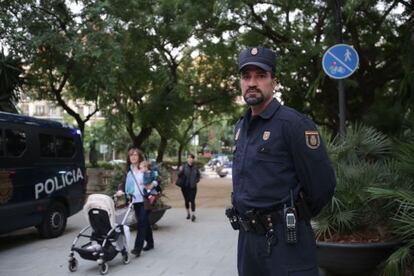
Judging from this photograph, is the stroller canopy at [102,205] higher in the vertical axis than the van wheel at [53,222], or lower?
higher

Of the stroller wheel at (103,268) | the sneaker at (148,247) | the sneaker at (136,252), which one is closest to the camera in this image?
the stroller wheel at (103,268)

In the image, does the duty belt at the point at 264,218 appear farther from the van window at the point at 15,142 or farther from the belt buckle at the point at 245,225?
the van window at the point at 15,142

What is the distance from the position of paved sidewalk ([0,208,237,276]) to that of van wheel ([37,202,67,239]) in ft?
0.53

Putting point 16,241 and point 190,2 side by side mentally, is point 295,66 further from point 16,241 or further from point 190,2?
point 16,241

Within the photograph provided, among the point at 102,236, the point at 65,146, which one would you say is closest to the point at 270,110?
the point at 102,236

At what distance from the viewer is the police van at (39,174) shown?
8766 mm

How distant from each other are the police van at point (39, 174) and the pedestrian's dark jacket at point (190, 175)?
2.71 m

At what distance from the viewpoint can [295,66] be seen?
46.8 ft

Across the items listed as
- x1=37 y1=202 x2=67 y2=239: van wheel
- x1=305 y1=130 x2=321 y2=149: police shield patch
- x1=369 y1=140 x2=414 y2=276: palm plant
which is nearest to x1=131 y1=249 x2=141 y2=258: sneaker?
x1=37 y1=202 x2=67 y2=239: van wheel

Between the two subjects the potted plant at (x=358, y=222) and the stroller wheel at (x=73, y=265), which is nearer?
the potted plant at (x=358, y=222)

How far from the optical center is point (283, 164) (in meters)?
2.90

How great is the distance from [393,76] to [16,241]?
37.3 feet

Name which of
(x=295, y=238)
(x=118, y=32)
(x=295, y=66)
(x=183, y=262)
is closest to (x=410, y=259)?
(x=295, y=238)

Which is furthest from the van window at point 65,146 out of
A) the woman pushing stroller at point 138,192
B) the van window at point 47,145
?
the woman pushing stroller at point 138,192
